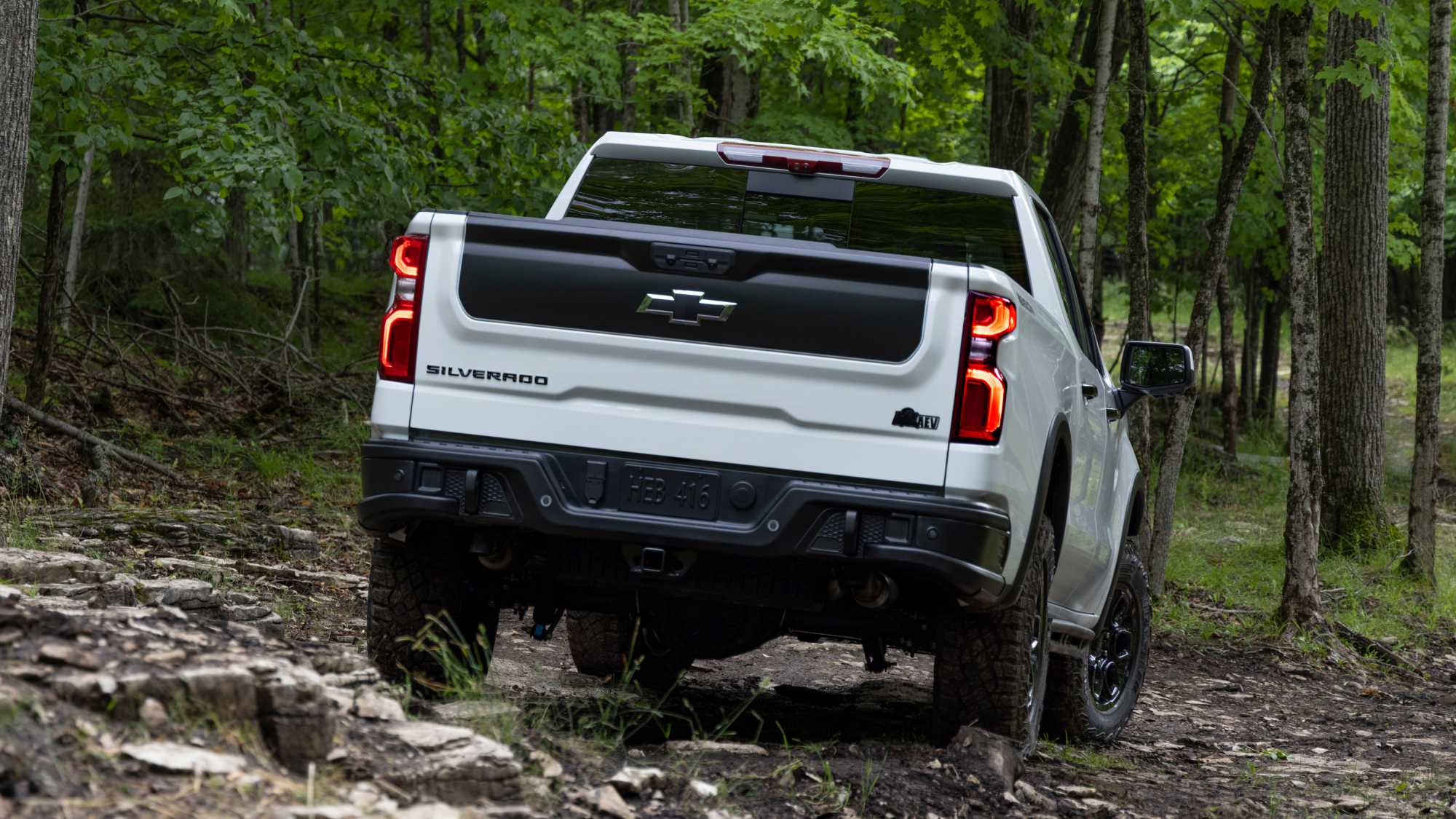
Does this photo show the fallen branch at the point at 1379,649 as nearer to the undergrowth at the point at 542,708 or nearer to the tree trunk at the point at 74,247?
the undergrowth at the point at 542,708

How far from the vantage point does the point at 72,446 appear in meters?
10.2

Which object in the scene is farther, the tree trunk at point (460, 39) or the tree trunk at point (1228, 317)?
the tree trunk at point (1228, 317)

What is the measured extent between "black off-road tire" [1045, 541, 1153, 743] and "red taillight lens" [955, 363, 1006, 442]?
227cm

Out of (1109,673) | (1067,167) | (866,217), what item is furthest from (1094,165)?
(866,217)

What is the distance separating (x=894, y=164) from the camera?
5.68m

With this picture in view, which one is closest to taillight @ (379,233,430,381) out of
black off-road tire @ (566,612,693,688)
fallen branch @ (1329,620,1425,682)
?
black off-road tire @ (566,612,693,688)

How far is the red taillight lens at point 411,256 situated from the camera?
14.6ft

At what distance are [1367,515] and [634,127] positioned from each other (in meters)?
8.93

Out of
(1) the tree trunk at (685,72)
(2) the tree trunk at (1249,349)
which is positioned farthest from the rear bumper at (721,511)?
(2) the tree trunk at (1249,349)

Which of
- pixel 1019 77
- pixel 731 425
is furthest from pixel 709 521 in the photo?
pixel 1019 77

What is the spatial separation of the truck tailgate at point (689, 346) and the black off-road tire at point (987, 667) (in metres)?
0.77

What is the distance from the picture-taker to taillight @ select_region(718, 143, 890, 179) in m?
5.66

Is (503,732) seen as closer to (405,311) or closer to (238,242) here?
(405,311)

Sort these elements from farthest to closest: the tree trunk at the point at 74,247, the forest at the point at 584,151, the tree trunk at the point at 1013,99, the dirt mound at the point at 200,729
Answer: the tree trunk at the point at 1013,99, the tree trunk at the point at 74,247, the forest at the point at 584,151, the dirt mound at the point at 200,729
